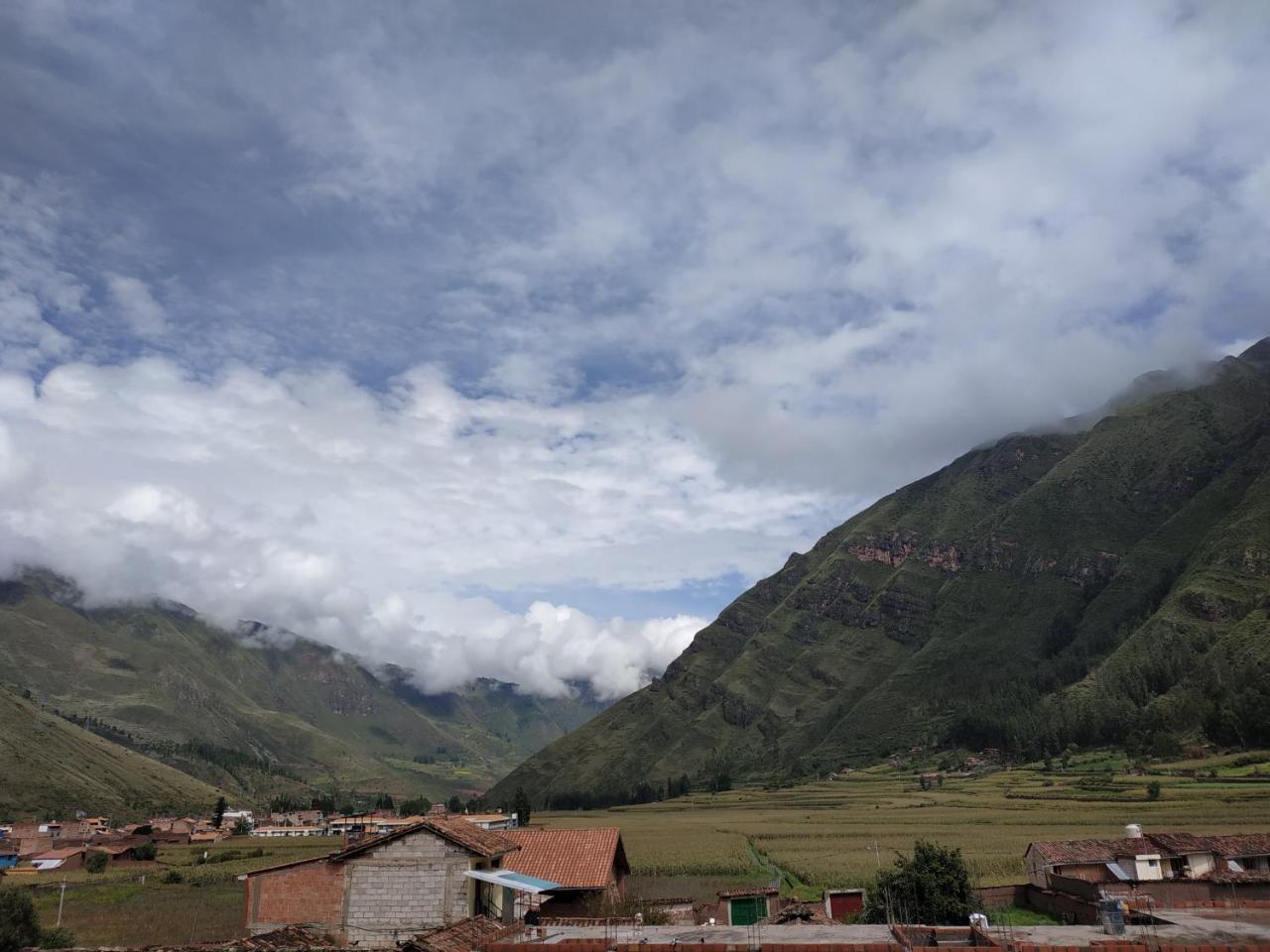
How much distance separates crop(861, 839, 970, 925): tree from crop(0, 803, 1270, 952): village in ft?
2.54

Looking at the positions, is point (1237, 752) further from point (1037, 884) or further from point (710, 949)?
point (710, 949)

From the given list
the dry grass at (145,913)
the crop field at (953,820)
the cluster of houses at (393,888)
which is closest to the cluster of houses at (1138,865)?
the crop field at (953,820)

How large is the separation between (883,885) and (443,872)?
21.3m

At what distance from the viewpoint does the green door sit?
1527 inches

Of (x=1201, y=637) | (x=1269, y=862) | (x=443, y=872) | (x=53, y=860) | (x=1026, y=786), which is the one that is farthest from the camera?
(x=1201, y=637)

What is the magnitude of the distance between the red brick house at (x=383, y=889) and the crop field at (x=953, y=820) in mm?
34499

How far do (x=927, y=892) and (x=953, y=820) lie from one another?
66884 millimetres

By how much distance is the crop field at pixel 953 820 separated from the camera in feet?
A: 225

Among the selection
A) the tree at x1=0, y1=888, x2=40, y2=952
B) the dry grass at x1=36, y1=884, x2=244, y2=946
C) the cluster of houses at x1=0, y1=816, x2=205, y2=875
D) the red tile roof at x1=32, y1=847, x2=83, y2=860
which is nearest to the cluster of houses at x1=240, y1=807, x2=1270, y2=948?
the dry grass at x1=36, y1=884, x2=244, y2=946

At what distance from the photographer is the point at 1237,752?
436 feet

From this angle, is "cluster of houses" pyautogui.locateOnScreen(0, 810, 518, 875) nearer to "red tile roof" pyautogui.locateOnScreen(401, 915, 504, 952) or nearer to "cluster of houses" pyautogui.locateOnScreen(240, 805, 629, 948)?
"cluster of houses" pyautogui.locateOnScreen(240, 805, 629, 948)

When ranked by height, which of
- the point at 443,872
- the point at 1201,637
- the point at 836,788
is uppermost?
the point at 1201,637

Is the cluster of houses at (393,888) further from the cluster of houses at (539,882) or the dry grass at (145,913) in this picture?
the dry grass at (145,913)

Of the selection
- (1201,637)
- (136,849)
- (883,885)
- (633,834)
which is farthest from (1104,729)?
(136,849)
